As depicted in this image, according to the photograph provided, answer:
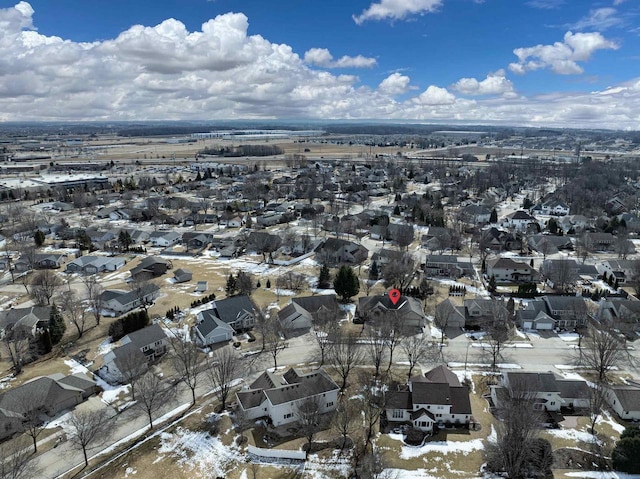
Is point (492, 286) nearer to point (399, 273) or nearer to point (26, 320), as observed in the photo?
point (399, 273)

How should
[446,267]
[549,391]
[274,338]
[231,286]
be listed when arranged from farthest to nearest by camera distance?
[446,267]
[231,286]
[274,338]
[549,391]

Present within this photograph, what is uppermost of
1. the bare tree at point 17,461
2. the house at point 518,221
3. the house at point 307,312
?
the house at point 518,221

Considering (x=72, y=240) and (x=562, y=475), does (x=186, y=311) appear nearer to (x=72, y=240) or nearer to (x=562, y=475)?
(x=562, y=475)

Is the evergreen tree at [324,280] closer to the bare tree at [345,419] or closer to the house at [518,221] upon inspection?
the bare tree at [345,419]

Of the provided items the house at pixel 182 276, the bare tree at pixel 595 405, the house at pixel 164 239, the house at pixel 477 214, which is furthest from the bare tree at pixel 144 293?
the house at pixel 477 214

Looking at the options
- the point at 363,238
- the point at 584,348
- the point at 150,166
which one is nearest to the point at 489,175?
the point at 363,238

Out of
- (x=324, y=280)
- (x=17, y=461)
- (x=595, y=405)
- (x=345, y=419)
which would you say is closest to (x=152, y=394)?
(x=17, y=461)
